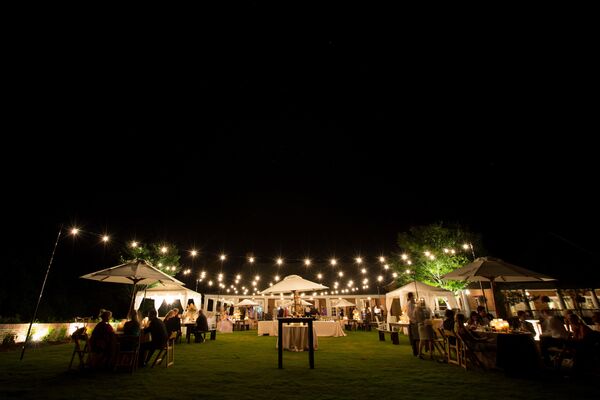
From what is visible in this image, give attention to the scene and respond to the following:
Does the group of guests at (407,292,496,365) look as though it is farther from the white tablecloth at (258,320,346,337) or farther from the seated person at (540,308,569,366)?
the white tablecloth at (258,320,346,337)

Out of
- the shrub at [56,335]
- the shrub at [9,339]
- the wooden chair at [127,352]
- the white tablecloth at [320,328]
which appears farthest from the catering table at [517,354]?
the shrub at [56,335]

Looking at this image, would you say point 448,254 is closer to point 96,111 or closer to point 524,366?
point 524,366

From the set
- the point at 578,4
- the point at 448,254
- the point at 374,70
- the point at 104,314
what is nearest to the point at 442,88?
the point at 374,70

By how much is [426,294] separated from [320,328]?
8746mm

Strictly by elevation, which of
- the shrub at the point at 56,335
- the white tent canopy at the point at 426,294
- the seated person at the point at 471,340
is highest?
the white tent canopy at the point at 426,294

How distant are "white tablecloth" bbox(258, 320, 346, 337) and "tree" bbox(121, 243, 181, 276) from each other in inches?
433

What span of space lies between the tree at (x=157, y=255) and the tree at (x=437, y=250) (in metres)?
19.9

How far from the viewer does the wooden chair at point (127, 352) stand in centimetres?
558

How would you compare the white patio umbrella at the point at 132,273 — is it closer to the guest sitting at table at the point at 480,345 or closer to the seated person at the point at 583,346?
the guest sitting at table at the point at 480,345

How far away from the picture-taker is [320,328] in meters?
12.9

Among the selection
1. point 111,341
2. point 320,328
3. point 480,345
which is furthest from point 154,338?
point 320,328

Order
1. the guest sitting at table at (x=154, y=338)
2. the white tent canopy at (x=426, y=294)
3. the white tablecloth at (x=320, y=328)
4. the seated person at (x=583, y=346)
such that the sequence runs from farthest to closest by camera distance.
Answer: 1. the white tent canopy at (x=426, y=294)
2. the white tablecloth at (x=320, y=328)
3. the guest sitting at table at (x=154, y=338)
4. the seated person at (x=583, y=346)

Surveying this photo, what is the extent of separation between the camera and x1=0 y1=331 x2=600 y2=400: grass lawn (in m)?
3.91

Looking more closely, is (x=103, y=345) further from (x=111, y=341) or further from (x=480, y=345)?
(x=480, y=345)
